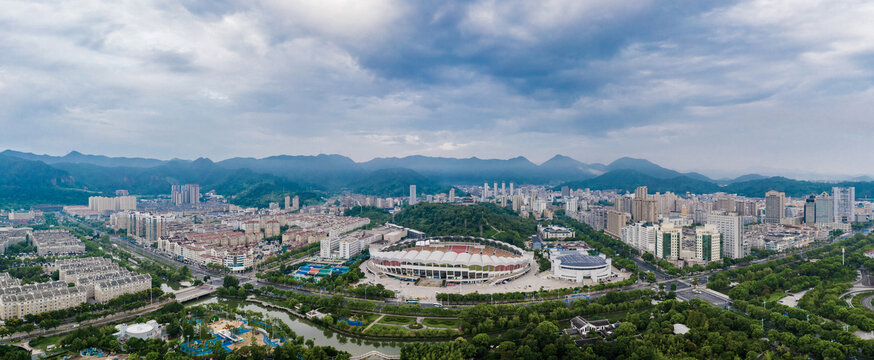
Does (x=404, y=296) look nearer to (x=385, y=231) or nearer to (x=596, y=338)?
(x=596, y=338)

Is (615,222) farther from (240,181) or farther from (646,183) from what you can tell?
(240,181)

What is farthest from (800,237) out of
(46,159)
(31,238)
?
(46,159)

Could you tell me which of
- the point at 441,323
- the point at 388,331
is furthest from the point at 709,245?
the point at 388,331

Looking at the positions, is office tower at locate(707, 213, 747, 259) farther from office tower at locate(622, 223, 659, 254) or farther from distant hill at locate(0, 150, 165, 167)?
distant hill at locate(0, 150, 165, 167)

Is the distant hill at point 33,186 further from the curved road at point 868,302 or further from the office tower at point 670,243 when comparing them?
the curved road at point 868,302

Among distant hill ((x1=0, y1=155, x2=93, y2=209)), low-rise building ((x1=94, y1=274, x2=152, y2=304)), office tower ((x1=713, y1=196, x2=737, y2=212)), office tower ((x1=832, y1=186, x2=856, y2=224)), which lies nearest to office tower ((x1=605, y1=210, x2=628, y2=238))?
office tower ((x1=713, y1=196, x2=737, y2=212))

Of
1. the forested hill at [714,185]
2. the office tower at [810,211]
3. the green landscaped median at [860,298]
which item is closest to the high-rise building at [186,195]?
the forested hill at [714,185]
